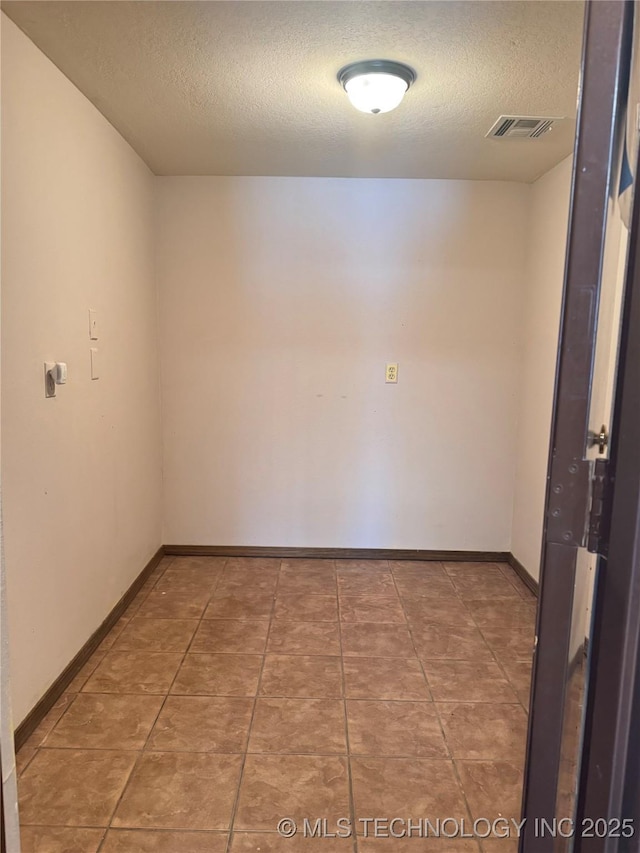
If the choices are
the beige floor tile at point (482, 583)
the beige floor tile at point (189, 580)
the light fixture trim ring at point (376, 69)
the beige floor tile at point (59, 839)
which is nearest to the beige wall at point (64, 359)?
the beige floor tile at point (189, 580)

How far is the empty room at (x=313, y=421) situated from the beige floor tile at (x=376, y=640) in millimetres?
16

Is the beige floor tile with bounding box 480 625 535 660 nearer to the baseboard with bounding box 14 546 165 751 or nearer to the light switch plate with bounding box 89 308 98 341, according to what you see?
the baseboard with bounding box 14 546 165 751

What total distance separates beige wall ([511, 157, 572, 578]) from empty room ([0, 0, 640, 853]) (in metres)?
0.03

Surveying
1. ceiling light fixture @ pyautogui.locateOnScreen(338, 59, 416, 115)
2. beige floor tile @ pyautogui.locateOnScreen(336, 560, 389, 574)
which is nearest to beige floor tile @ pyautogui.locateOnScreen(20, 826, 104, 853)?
beige floor tile @ pyautogui.locateOnScreen(336, 560, 389, 574)

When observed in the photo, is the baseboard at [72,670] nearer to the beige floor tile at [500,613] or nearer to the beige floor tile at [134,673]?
the beige floor tile at [134,673]

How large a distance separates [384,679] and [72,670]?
1228mm

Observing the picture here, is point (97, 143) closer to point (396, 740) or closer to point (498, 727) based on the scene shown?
point (396, 740)

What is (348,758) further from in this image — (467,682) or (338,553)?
(338,553)

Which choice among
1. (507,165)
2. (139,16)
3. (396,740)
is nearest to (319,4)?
(139,16)

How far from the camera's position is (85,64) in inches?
72.2

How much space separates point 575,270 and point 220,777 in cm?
167

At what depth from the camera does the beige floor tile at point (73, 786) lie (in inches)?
56.3

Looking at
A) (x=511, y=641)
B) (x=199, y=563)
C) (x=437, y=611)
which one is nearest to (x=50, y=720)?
(x=199, y=563)

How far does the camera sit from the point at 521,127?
2250 mm
